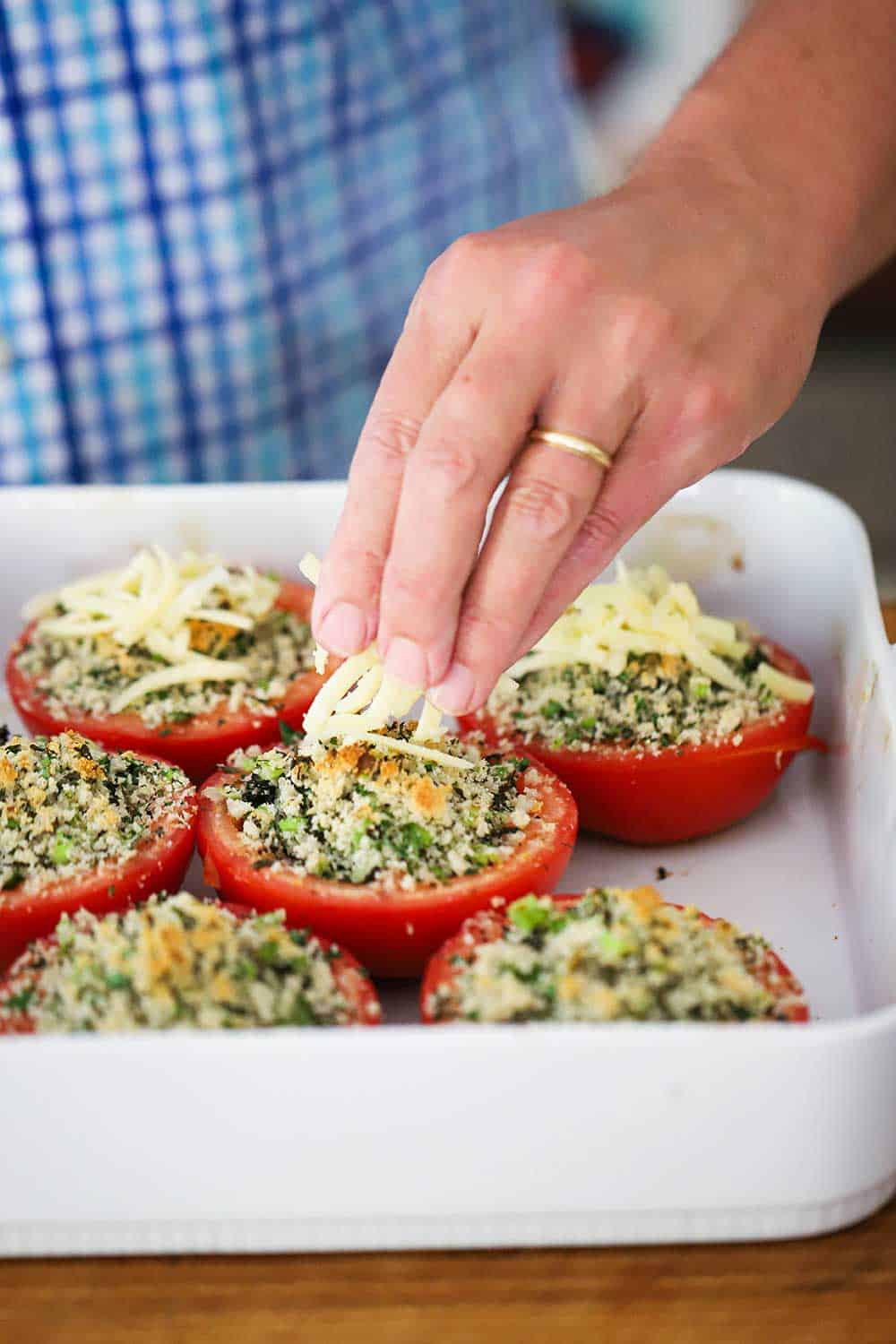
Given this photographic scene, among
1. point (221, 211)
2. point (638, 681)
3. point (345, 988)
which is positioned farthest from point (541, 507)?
point (221, 211)

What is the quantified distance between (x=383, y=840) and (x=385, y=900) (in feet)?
0.34

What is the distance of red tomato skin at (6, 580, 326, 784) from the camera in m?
2.19

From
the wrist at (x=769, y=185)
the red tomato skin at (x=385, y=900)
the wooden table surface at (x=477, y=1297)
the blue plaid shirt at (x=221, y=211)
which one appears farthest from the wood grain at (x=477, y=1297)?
the blue plaid shirt at (x=221, y=211)

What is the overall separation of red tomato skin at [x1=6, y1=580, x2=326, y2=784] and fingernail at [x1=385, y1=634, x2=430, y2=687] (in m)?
0.63

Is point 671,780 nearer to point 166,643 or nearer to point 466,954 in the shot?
point 466,954

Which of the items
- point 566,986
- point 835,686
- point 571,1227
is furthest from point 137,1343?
point 835,686

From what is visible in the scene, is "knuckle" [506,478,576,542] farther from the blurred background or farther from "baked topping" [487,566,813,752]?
the blurred background

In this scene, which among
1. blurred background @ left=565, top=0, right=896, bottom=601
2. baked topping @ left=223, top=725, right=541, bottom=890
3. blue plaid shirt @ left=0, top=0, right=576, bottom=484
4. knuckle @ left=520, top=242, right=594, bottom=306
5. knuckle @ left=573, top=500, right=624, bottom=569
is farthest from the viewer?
blurred background @ left=565, top=0, right=896, bottom=601

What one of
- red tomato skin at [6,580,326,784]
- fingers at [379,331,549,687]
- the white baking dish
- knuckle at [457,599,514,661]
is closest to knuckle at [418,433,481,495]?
fingers at [379,331,549,687]

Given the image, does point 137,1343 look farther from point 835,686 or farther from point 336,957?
A: point 835,686

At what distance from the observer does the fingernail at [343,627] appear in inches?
65.2

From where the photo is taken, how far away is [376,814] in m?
1.87

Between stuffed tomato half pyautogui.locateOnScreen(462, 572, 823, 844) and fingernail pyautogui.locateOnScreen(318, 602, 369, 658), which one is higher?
fingernail pyautogui.locateOnScreen(318, 602, 369, 658)

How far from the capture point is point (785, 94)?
2.03 m
